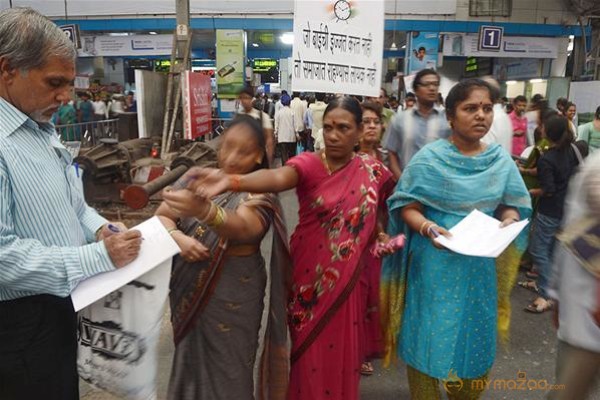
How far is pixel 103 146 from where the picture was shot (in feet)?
21.6

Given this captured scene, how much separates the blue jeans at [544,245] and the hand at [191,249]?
3.16 m

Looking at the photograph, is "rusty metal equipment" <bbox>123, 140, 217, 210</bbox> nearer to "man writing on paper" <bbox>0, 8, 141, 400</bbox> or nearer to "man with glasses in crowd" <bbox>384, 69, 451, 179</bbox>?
"man with glasses in crowd" <bbox>384, 69, 451, 179</bbox>

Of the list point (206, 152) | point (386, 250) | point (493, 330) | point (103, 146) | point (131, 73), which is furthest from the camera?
point (131, 73)

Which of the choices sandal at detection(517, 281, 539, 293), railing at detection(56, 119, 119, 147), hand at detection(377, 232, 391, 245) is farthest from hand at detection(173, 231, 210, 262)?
railing at detection(56, 119, 119, 147)

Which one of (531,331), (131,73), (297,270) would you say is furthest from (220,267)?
(131,73)

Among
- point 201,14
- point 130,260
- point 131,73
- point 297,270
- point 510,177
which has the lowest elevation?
point 297,270

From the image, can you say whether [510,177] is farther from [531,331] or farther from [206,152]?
[206,152]

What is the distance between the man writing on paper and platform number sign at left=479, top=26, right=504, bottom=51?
15467 mm

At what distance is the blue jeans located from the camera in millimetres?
3850

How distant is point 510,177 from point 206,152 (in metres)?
5.60

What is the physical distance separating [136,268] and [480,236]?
1.30 meters

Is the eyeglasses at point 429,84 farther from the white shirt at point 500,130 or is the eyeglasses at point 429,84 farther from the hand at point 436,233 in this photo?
the hand at point 436,233

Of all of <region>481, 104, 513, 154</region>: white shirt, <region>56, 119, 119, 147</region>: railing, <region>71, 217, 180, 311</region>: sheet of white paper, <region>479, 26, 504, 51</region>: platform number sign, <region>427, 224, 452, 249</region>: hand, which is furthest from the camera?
<region>479, 26, 504, 51</region>: platform number sign

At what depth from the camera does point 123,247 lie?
1.42m
